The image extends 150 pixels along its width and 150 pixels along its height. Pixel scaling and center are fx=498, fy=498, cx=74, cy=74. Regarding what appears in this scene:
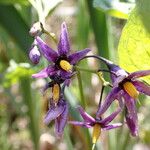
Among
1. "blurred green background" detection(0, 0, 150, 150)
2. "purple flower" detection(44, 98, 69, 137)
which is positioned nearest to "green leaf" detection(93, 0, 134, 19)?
"blurred green background" detection(0, 0, 150, 150)

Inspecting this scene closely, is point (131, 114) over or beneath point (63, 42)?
beneath

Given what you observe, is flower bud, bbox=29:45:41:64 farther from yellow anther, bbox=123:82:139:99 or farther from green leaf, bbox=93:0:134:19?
green leaf, bbox=93:0:134:19

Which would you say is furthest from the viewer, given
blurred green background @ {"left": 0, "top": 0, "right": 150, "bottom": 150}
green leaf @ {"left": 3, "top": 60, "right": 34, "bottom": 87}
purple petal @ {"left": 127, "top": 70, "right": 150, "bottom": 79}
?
green leaf @ {"left": 3, "top": 60, "right": 34, "bottom": 87}

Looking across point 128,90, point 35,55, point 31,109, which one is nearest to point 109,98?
point 128,90

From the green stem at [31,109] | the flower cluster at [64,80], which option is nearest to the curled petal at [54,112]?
the flower cluster at [64,80]

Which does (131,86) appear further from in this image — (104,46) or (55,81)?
(104,46)

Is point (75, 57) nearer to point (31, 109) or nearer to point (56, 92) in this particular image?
point (56, 92)

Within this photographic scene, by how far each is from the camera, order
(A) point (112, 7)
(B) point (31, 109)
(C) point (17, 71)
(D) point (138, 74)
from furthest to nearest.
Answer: (B) point (31, 109) < (C) point (17, 71) < (A) point (112, 7) < (D) point (138, 74)
